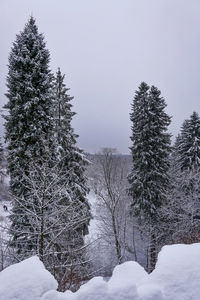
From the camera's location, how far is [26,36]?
33.8 feet

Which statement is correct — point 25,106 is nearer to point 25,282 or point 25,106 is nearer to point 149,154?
point 25,282

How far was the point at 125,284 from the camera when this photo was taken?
2.70 m

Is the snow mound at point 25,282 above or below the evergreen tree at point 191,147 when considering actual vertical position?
below

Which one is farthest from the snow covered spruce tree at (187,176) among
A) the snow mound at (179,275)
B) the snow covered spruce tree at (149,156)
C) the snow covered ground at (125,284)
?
the snow covered ground at (125,284)

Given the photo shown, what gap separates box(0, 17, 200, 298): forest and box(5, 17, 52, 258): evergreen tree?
0.16 ft

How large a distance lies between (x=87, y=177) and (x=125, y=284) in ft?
42.1

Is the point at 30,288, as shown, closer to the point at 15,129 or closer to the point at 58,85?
the point at 15,129

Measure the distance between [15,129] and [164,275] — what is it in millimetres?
8974

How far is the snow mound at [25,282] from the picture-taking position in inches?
108

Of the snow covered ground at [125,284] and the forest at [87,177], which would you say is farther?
the forest at [87,177]

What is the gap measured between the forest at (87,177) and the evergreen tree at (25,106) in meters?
0.05

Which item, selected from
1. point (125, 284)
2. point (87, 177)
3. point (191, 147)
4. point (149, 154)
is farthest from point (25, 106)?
point (191, 147)

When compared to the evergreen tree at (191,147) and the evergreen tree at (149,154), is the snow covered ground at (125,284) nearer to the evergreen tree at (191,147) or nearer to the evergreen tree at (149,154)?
the evergreen tree at (149,154)

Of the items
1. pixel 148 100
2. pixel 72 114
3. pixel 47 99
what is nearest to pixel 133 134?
pixel 148 100
